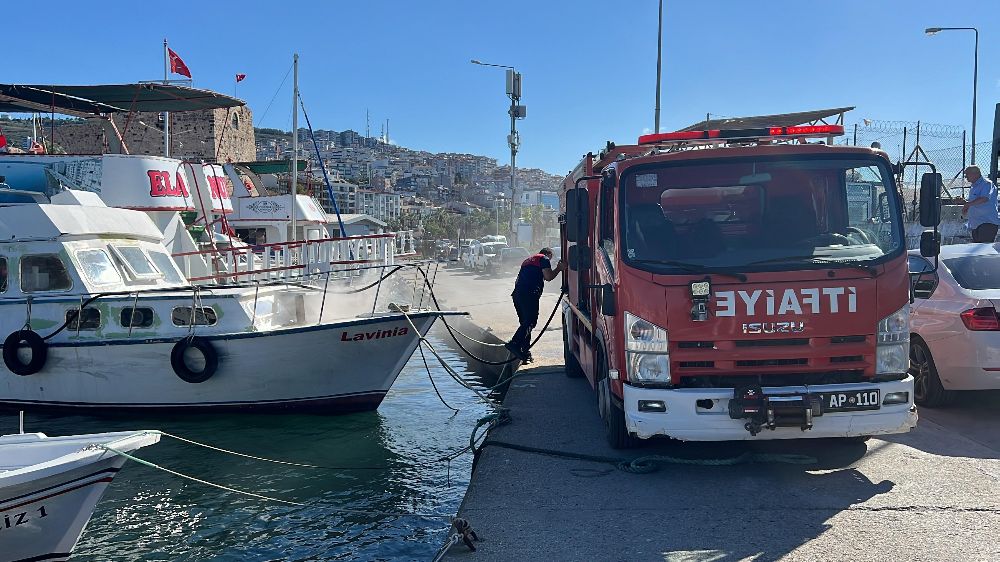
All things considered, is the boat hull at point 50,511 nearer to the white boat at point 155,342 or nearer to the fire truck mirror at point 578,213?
the fire truck mirror at point 578,213

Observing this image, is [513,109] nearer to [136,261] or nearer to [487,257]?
[487,257]

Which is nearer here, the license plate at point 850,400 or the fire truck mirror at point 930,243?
the license plate at point 850,400

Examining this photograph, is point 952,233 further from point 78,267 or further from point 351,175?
point 351,175

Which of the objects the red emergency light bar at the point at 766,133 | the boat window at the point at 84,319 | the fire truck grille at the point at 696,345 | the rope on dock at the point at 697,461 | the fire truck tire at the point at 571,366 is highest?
the red emergency light bar at the point at 766,133

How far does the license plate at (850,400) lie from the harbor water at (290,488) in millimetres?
3291

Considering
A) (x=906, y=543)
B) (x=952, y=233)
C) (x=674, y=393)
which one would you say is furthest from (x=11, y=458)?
(x=952, y=233)

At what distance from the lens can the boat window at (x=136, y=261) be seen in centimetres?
1204

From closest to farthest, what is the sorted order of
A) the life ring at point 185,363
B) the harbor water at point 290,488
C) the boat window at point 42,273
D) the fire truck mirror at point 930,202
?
the fire truck mirror at point 930,202, the harbor water at point 290,488, the life ring at point 185,363, the boat window at point 42,273

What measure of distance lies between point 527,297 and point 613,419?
5.13m

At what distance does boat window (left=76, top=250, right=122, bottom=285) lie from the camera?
1130 cm

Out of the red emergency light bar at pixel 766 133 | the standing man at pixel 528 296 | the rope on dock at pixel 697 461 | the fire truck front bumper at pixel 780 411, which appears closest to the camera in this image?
the fire truck front bumper at pixel 780 411

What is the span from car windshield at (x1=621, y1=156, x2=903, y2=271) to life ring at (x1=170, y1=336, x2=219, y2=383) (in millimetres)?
6551

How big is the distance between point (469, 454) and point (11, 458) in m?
5.04

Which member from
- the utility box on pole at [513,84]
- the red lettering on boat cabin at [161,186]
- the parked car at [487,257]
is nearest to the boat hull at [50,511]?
the red lettering on boat cabin at [161,186]
